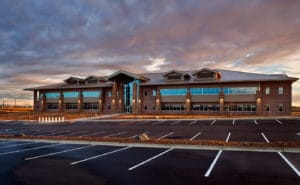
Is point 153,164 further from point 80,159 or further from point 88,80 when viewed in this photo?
point 88,80

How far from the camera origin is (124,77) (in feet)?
184

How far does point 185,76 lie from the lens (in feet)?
168

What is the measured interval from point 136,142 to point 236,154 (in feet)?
18.4

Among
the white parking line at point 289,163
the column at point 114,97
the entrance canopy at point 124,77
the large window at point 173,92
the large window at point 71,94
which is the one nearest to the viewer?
the white parking line at point 289,163

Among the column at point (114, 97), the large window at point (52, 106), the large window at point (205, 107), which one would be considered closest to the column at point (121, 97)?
the column at point (114, 97)

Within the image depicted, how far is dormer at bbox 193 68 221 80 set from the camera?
4816cm

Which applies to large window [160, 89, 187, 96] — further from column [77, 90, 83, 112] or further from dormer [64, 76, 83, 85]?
dormer [64, 76, 83, 85]

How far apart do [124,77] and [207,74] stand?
735 inches

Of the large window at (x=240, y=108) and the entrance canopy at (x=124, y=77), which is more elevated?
the entrance canopy at (x=124, y=77)

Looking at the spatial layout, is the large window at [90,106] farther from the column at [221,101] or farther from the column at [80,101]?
the column at [221,101]

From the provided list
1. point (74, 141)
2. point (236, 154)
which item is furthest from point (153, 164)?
point (74, 141)

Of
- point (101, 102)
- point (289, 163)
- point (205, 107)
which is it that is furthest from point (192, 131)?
point (101, 102)

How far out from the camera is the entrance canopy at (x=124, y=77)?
52.8 metres

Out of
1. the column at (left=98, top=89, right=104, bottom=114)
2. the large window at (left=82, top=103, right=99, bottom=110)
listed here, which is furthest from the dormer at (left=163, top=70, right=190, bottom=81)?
the large window at (left=82, top=103, right=99, bottom=110)
